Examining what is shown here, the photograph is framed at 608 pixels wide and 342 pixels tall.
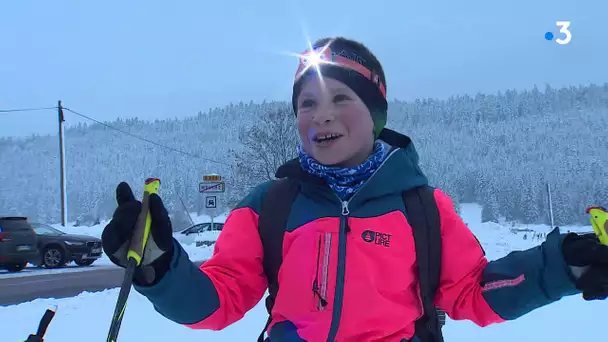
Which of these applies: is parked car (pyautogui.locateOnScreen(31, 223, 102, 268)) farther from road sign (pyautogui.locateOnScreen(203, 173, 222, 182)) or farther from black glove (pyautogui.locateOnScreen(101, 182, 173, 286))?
black glove (pyautogui.locateOnScreen(101, 182, 173, 286))

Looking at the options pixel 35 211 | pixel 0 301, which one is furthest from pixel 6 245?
pixel 35 211

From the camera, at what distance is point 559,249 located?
1.63 metres

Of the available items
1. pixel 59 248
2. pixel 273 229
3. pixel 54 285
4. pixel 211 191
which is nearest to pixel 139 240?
pixel 273 229

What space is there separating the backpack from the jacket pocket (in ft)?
0.54

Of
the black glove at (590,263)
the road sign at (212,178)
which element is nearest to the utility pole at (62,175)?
the road sign at (212,178)

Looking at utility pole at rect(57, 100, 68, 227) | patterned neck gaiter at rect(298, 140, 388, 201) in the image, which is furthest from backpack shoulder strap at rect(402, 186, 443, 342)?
utility pole at rect(57, 100, 68, 227)

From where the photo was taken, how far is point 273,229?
6.19 feet

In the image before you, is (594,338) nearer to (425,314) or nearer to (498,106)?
(425,314)

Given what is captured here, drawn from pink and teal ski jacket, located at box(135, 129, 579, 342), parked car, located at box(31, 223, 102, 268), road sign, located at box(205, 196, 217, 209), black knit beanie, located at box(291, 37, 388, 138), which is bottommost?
parked car, located at box(31, 223, 102, 268)

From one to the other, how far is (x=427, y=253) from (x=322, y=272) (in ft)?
1.21

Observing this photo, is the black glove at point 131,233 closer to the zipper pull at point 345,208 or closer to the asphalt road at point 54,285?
the zipper pull at point 345,208

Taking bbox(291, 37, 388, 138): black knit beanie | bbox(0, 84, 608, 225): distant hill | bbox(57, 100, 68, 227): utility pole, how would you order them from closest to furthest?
bbox(291, 37, 388, 138): black knit beanie → bbox(57, 100, 68, 227): utility pole → bbox(0, 84, 608, 225): distant hill

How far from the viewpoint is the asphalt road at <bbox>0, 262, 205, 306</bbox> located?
9.48 metres

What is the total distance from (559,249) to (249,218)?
1023 millimetres
